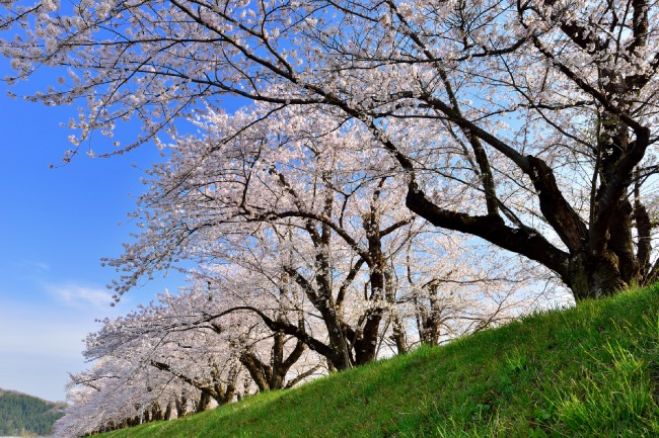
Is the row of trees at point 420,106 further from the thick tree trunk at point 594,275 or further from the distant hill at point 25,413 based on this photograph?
the distant hill at point 25,413

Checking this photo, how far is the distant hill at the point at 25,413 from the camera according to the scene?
161m

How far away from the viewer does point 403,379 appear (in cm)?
616

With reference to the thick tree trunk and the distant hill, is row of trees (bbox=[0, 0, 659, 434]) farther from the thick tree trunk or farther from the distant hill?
the distant hill

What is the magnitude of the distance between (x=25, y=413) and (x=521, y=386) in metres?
223

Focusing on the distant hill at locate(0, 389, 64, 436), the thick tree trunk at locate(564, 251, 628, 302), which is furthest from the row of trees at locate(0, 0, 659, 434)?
the distant hill at locate(0, 389, 64, 436)

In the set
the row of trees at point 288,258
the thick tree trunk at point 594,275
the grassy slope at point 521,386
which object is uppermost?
the row of trees at point 288,258

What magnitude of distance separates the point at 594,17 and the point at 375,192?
769 cm

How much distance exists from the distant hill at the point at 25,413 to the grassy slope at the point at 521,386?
186 m

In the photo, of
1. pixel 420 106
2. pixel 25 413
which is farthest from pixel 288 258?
pixel 25 413

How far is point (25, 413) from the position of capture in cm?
17662

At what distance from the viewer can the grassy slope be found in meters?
2.88

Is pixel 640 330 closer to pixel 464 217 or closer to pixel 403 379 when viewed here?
pixel 403 379

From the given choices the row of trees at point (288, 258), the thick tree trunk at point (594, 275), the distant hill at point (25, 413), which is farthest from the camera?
the distant hill at point (25, 413)

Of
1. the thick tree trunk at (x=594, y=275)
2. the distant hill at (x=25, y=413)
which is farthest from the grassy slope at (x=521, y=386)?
the distant hill at (x=25, y=413)
